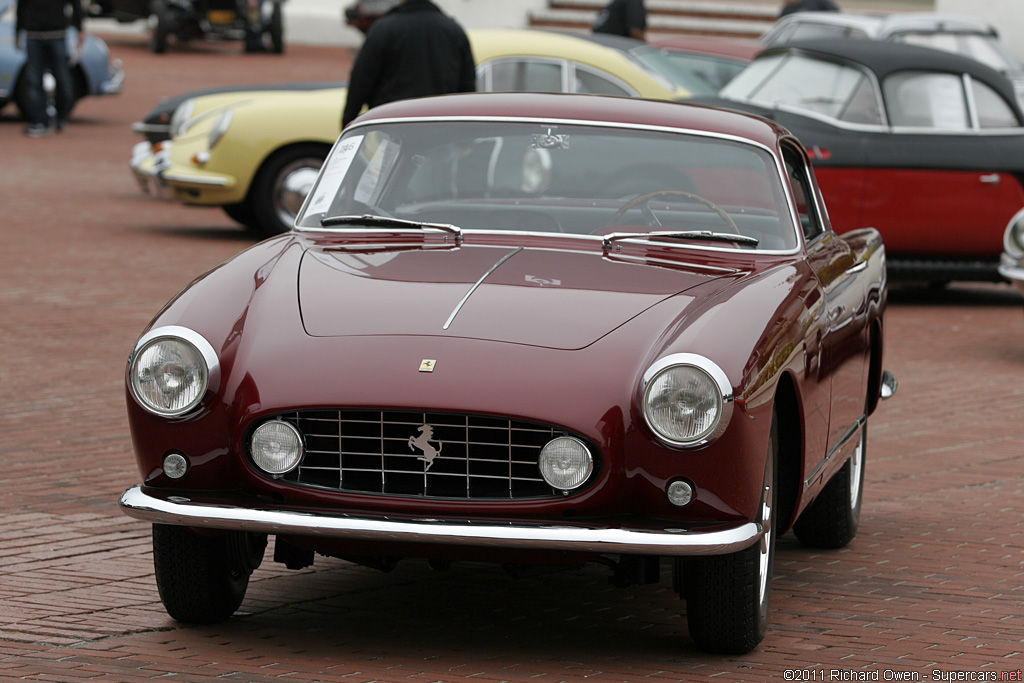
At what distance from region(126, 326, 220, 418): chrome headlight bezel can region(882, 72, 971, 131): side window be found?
8267 mm

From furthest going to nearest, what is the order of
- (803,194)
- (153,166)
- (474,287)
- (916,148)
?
(153,166) → (916,148) → (803,194) → (474,287)

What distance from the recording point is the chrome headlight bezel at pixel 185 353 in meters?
4.25

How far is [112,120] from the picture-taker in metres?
22.3

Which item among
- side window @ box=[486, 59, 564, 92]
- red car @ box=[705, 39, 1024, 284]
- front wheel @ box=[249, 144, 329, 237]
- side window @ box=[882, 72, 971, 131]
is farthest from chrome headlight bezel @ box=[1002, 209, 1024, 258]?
front wheel @ box=[249, 144, 329, 237]

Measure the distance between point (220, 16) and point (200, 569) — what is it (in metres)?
26.8

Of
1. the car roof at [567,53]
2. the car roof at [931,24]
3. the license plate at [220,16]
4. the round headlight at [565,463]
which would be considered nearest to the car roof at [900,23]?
the car roof at [931,24]

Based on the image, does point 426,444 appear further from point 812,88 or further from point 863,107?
point 812,88

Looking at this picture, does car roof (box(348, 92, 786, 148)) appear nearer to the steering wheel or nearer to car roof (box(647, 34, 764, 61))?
the steering wheel

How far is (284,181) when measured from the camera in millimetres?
12992

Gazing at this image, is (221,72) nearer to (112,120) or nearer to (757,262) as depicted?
(112,120)

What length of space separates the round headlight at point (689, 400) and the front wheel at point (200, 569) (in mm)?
1235

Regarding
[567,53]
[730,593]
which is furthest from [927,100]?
[730,593]

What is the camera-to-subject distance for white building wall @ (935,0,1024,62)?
2533 centimetres

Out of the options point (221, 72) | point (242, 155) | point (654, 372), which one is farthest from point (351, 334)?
point (221, 72)
